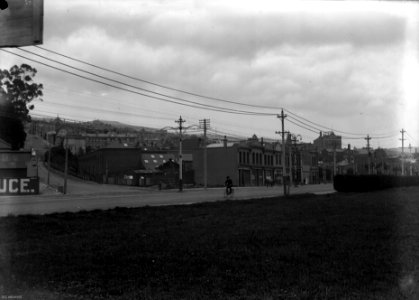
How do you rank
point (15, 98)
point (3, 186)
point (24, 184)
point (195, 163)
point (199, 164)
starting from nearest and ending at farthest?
point (3, 186), point (24, 184), point (15, 98), point (199, 164), point (195, 163)

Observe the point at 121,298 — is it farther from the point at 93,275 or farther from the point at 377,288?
the point at 377,288

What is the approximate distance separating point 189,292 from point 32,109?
63.0 m

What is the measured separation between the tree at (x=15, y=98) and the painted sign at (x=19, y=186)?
51.7 ft

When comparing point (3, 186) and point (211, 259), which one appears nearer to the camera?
point (211, 259)

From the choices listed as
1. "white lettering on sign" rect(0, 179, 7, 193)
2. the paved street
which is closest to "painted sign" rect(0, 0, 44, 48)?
the paved street

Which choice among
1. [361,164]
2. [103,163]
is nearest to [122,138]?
[103,163]

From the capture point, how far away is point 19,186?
48406mm

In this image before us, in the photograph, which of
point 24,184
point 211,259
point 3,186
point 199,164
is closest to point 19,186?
point 24,184

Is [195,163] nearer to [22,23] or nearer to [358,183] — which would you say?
[358,183]

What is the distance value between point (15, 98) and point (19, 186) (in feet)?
64.1

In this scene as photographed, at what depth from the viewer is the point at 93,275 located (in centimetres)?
775

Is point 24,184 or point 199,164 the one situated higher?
point 199,164

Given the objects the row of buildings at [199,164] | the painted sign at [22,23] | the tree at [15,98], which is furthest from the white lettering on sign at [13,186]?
the painted sign at [22,23]

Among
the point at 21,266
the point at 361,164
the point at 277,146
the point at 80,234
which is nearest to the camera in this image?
the point at 21,266
